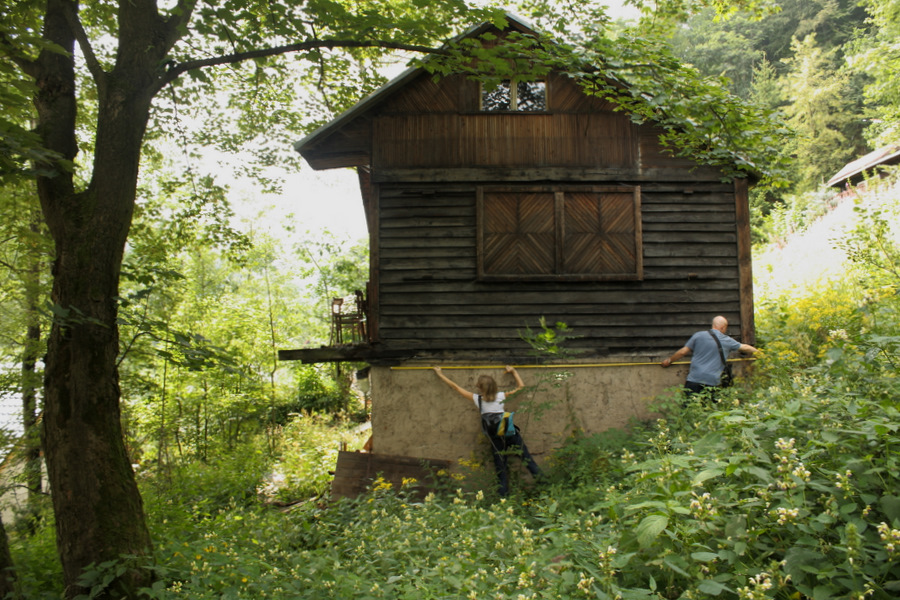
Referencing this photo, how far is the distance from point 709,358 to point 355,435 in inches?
332

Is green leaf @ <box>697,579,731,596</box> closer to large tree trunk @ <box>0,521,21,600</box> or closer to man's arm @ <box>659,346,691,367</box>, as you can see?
large tree trunk @ <box>0,521,21,600</box>

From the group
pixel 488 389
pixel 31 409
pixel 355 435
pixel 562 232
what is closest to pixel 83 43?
pixel 31 409

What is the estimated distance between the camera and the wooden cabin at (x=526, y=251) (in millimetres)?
8578

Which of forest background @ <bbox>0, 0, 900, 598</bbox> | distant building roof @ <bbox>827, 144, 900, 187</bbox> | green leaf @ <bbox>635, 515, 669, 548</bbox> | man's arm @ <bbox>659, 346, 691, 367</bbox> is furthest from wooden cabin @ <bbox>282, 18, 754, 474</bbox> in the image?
distant building roof @ <bbox>827, 144, 900, 187</bbox>

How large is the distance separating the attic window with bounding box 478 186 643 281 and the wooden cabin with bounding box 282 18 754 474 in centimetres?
2

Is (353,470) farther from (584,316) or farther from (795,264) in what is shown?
(795,264)

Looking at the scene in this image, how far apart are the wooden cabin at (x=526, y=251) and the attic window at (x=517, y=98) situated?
0.08 ft

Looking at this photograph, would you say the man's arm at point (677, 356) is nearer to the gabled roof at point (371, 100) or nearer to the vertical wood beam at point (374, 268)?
the vertical wood beam at point (374, 268)

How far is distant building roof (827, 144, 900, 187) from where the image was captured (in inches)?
786

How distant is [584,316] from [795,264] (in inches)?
359

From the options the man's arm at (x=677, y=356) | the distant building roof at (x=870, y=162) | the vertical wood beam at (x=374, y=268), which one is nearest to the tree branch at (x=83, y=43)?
the vertical wood beam at (x=374, y=268)

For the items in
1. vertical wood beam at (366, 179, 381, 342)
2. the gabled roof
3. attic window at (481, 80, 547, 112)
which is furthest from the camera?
attic window at (481, 80, 547, 112)

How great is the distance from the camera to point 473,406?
8617mm

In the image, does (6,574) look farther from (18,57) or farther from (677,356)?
(677,356)
